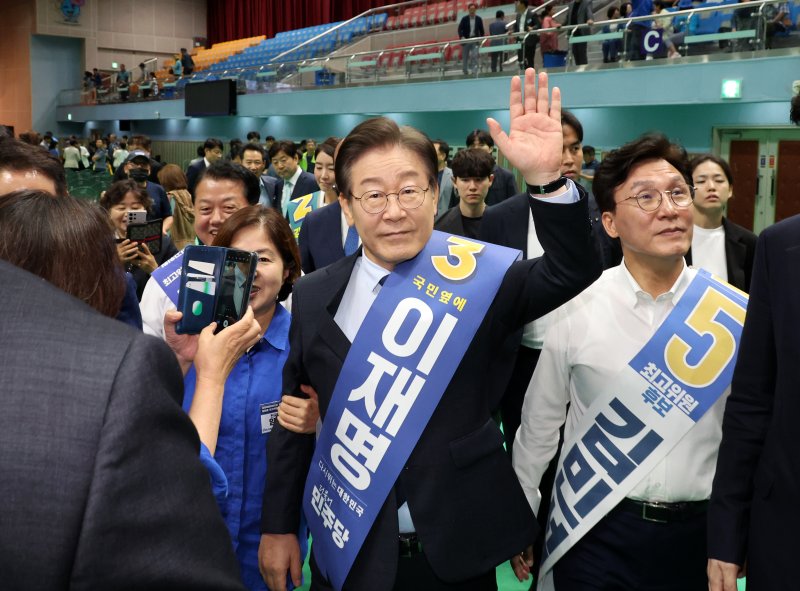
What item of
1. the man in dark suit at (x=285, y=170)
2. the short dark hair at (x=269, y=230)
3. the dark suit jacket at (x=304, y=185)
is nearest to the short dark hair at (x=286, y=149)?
the man in dark suit at (x=285, y=170)

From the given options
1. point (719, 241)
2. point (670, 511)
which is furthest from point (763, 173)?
point (670, 511)

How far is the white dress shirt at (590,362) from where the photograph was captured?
1.92m

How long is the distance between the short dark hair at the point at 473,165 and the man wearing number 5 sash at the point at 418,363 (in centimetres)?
269

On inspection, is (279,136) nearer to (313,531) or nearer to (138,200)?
(138,200)

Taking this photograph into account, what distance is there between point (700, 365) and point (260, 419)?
1.16 metres

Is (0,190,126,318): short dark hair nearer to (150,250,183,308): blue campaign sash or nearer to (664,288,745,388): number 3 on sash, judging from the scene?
(150,250,183,308): blue campaign sash

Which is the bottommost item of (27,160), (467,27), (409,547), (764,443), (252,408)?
(409,547)

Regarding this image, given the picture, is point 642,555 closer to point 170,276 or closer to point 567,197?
point 567,197

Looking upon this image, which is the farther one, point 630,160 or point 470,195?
point 470,195

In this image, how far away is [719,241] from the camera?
11.1 feet

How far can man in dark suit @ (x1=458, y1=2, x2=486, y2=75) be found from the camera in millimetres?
12445

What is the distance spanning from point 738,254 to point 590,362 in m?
1.71

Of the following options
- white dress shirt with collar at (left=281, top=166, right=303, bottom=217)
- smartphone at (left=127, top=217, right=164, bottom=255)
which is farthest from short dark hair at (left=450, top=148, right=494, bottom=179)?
white dress shirt with collar at (left=281, top=166, right=303, bottom=217)

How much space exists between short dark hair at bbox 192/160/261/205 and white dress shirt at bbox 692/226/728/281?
1893 mm
